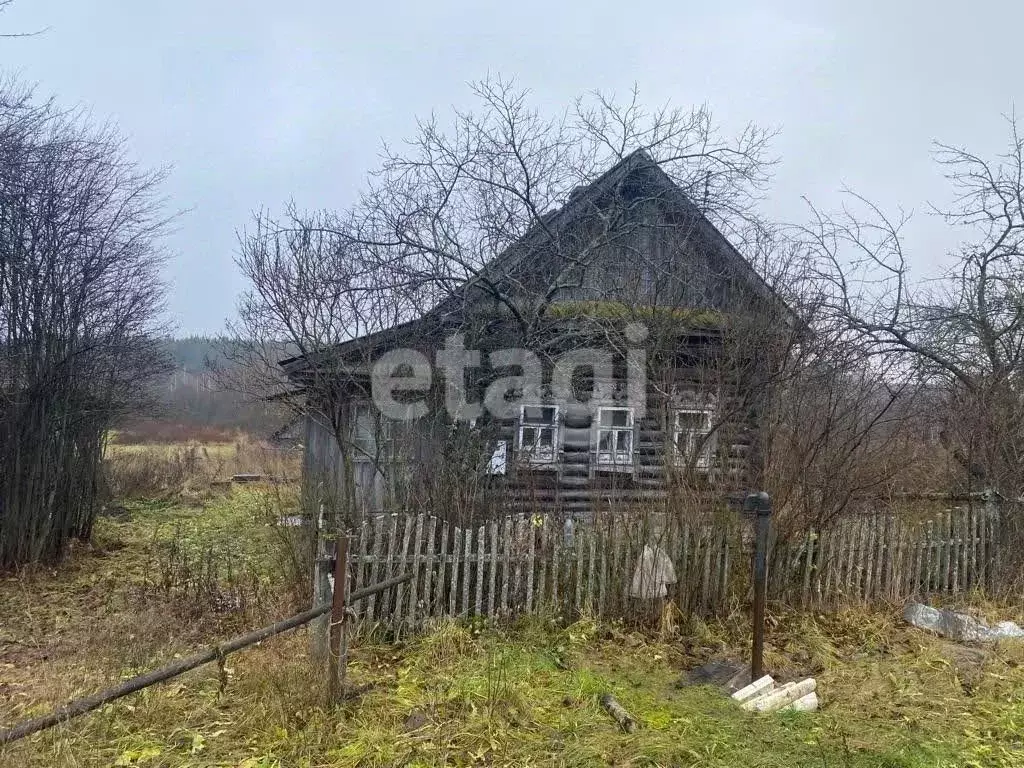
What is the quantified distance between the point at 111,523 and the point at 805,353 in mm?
11385

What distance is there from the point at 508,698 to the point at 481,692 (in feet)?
0.63

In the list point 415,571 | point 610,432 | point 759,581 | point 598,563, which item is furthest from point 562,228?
point 759,581

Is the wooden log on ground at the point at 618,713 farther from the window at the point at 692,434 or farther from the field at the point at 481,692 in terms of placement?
the window at the point at 692,434

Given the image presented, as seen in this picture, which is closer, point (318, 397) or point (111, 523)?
point (318, 397)

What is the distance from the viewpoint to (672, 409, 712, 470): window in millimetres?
6480

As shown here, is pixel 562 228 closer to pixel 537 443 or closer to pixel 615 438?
pixel 615 438

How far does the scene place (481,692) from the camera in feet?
13.6

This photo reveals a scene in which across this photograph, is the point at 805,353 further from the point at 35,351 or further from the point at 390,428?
the point at 35,351

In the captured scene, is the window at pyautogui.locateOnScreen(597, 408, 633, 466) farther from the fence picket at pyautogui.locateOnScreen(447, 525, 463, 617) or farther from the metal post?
the metal post

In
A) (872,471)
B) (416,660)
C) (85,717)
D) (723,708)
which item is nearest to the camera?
(85,717)

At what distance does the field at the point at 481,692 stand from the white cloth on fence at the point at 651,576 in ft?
1.12

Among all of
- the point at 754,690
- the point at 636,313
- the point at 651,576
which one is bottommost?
the point at 754,690

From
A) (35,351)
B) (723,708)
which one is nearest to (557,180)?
(723,708)

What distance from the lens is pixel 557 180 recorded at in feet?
27.0
